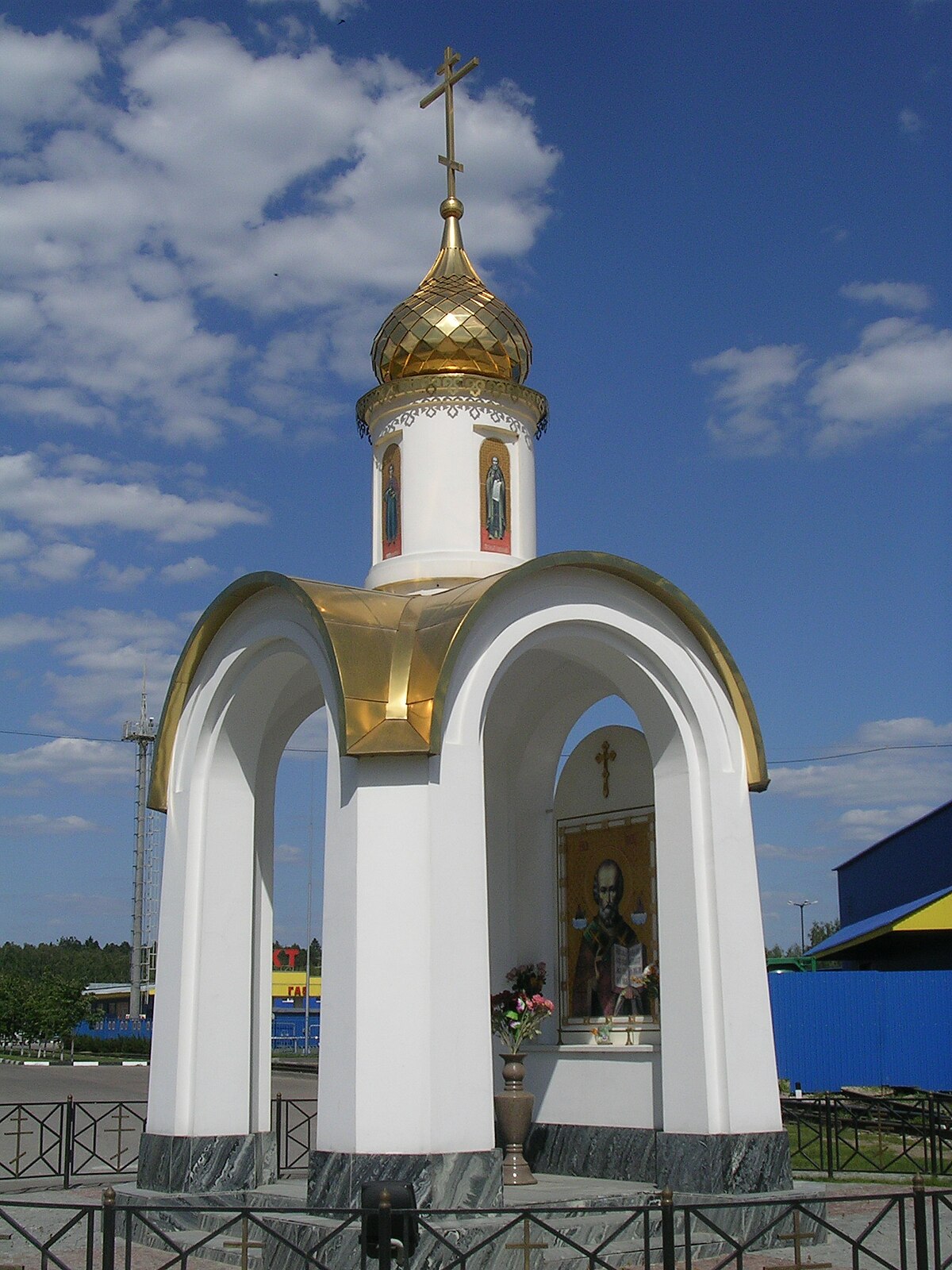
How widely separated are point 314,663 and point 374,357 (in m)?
3.99

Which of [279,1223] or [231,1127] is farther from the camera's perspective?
[231,1127]

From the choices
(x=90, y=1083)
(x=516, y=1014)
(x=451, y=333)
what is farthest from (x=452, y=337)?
(x=90, y=1083)

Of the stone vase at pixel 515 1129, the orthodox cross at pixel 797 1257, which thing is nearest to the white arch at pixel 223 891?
the stone vase at pixel 515 1129

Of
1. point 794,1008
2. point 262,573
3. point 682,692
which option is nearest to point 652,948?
point 682,692

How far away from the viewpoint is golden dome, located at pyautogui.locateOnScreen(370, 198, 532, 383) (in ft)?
39.1

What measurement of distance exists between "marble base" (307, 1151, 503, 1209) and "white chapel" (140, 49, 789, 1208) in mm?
15

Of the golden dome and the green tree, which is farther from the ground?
the golden dome

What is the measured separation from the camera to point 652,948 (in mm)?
11023

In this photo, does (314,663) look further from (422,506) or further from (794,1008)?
(794,1008)

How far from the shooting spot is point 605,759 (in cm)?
1184

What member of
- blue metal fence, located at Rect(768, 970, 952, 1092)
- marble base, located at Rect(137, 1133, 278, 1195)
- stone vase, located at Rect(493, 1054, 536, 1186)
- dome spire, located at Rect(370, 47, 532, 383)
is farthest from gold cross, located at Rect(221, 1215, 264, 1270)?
blue metal fence, located at Rect(768, 970, 952, 1092)

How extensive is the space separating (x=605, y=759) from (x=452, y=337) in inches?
154

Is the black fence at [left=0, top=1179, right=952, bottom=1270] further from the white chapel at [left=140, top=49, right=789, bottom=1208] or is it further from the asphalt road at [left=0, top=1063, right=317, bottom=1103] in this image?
the asphalt road at [left=0, top=1063, right=317, bottom=1103]

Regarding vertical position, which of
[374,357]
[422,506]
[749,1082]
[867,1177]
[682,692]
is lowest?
[867,1177]
